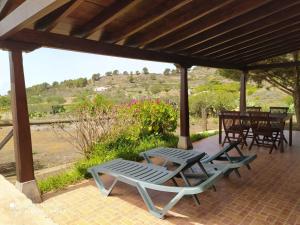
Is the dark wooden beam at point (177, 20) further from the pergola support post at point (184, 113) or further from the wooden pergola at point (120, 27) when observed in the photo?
the pergola support post at point (184, 113)

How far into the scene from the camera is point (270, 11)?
408 cm

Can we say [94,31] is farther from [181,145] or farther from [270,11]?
[181,145]

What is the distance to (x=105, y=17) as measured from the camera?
355cm

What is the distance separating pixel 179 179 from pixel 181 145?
7.94 feet

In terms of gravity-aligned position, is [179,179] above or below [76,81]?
below

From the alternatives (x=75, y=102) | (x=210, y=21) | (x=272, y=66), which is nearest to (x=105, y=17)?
(x=210, y=21)

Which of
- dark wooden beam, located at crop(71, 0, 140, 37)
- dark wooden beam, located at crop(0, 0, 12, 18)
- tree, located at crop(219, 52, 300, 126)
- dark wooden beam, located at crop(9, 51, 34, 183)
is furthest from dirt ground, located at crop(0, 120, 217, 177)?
tree, located at crop(219, 52, 300, 126)

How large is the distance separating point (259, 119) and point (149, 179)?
407 centimetres

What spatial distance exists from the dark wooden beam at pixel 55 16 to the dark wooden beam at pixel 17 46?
29 cm

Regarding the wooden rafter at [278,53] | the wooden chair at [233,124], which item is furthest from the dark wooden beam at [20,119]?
the wooden rafter at [278,53]

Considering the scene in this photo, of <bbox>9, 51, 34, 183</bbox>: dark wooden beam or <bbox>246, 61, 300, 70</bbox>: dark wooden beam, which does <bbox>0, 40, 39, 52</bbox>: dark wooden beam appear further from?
<bbox>246, 61, 300, 70</bbox>: dark wooden beam

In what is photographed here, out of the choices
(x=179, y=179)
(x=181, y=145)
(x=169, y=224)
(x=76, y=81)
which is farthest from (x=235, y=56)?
(x=76, y=81)

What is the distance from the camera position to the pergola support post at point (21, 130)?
3.63 meters

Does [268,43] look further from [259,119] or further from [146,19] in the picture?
[146,19]
